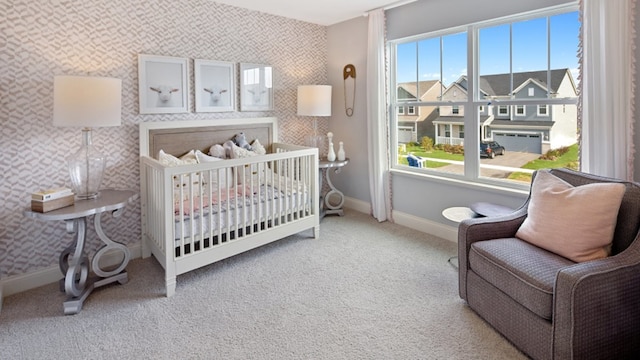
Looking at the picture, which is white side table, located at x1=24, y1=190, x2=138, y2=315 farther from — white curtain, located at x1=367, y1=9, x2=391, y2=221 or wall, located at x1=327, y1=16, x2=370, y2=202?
wall, located at x1=327, y1=16, x2=370, y2=202

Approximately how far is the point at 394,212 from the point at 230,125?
6.64 feet

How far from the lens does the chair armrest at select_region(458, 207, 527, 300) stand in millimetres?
2221

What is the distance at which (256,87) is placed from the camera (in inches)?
155

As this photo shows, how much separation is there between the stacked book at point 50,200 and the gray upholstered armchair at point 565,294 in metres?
2.61

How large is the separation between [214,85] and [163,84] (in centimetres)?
50

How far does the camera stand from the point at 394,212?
162 inches

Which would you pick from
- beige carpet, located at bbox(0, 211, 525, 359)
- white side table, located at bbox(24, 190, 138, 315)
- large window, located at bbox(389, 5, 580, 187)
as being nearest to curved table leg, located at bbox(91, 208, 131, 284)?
white side table, located at bbox(24, 190, 138, 315)

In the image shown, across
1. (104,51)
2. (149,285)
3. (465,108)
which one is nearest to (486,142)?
(465,108)

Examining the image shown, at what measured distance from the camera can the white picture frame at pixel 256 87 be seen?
3.81m

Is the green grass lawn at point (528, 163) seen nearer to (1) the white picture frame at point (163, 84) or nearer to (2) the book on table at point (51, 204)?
(1) the white picture frame at point (163, 84)

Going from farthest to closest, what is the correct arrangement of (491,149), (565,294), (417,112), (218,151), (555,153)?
(417,112)
(218,151)
(491,149)
(555,153)
(565,294)

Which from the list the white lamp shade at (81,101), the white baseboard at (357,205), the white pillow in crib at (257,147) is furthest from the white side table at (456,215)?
the white lamp shade at (81,101)

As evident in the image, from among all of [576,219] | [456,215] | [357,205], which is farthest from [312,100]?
[576,219]

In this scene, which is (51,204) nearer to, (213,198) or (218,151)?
(213,198)
